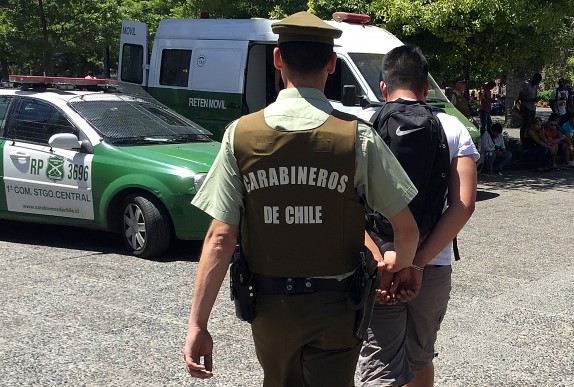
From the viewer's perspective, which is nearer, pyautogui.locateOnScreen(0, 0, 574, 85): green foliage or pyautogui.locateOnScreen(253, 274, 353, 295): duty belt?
pyautogui.locateOnScreen(253, 274, 353, 295): duty belt

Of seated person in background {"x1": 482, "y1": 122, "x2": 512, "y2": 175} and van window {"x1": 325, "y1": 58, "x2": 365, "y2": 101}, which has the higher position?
van window {"x1": 325, "y1": 58, "x2": 365, "y2": 101}

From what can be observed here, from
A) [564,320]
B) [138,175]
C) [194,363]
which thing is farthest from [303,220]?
[138,175]

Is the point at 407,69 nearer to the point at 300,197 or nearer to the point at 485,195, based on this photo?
the point at 300,197

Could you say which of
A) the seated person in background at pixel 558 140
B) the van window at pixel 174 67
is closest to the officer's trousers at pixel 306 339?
the van window at pixel 174 67

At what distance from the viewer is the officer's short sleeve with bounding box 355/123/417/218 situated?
2531mm

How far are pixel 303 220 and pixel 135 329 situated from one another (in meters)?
3.07

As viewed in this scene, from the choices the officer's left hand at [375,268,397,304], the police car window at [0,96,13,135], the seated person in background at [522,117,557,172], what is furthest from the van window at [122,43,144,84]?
the officer's left hand at [375,268,397,304]

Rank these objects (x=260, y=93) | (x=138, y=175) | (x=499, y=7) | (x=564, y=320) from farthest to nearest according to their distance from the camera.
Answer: (x=499, y=7) < (x=260, y=93) < (x=138, y=175) < (x=564, y=320)

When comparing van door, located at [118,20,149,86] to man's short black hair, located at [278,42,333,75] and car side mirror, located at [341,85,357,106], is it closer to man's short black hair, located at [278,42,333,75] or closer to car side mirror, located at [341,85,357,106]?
car side mirror, located at [341,85,357,106]

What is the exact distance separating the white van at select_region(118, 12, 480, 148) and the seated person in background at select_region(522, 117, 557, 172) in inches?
175

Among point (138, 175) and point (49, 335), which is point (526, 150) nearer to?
point (138, 175)

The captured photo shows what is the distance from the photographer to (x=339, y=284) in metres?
2.60

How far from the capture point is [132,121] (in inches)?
320

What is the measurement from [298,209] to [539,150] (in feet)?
46.0
